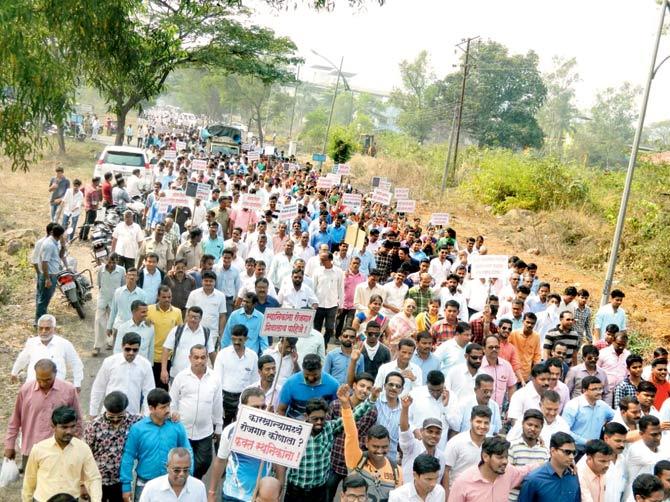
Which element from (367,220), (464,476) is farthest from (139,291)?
(367,220)

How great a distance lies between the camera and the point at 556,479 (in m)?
5.95

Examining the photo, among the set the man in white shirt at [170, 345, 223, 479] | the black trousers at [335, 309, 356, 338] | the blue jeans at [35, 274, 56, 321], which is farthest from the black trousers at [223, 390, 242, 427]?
the blue jeans at [35, 274, 56, 321]

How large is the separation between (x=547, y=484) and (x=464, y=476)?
2.14 feet

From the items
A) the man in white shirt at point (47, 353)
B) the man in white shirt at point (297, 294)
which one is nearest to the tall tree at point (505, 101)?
the man in white shirt at point (297, 294)

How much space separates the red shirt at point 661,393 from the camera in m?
8.63

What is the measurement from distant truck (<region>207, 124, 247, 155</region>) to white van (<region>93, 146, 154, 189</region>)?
1888cm

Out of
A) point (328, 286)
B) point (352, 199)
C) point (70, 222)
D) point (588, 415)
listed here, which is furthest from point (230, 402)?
point (70, 222)

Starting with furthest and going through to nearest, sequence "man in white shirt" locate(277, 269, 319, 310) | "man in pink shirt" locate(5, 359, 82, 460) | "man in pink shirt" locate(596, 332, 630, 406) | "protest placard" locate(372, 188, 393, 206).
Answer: "protest placard" locate(372, 188, 393, 206) < "man in white shirt" locate(277, 269, 319, 310) < "man in pink shirt" locate(596, 332, 630, 406) < "man in pink shirt" locate(5, 359, 82, 460)

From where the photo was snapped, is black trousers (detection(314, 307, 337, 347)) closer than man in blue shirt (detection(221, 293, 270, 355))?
No

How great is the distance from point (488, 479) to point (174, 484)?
219cm

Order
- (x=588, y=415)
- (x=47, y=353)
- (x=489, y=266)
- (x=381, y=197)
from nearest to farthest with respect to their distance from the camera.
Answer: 1. (x=47, y=353)
2. (x=588, y=415)
3. (x=489, y=266)
4. (x=381, y=197)

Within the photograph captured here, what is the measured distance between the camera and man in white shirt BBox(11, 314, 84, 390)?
24.6ft

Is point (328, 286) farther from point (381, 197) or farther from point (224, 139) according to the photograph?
point (224, 139)

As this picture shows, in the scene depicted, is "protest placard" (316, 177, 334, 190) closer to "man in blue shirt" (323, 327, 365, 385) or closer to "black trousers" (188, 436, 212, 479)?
"man in blue shirt" (323, 327, 365, 385)
